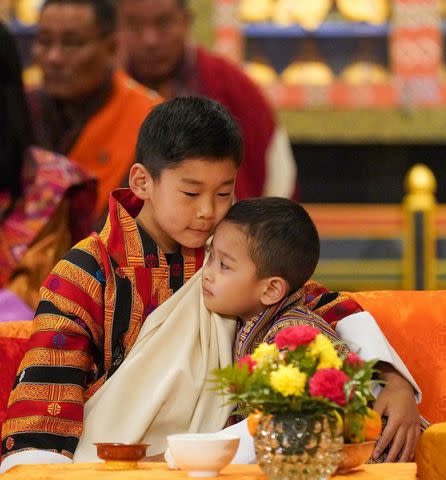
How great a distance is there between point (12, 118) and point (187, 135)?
6.42 feet

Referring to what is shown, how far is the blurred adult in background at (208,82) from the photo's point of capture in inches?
214

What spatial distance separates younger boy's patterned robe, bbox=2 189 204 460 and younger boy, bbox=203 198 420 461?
144 mm

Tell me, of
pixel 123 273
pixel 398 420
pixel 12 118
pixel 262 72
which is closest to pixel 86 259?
pixel 123 273

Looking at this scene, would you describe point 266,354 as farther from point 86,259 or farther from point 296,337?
point 86,259

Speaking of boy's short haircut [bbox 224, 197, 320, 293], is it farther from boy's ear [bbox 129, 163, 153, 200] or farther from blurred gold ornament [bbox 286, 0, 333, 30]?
blurred gold ornament [bbox 286, 0, 333, 30]

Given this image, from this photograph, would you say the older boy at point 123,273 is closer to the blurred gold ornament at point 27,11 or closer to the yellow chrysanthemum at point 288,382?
the yellow chrysanthemum at point 288,382

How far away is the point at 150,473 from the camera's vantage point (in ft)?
6.51

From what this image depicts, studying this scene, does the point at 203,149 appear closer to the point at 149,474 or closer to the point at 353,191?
the point at 149,474

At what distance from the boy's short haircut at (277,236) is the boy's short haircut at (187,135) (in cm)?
12

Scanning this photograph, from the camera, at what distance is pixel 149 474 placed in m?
1.98

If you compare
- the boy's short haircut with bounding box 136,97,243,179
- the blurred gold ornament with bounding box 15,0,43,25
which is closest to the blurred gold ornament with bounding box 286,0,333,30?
the blurred gold ornament with bounding box 15,0,43,25

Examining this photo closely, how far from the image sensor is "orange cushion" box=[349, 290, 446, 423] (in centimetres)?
275

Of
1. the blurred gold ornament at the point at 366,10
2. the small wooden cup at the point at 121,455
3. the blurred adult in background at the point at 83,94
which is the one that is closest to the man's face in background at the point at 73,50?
the blurred adult in background at the point at 83,94

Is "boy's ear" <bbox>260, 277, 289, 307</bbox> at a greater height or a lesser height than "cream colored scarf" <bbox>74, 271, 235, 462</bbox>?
greater
